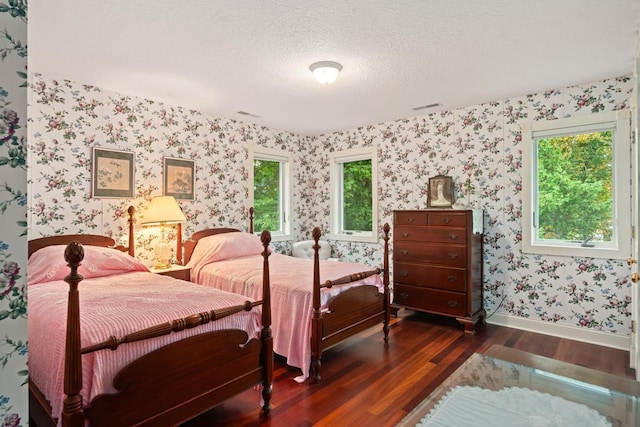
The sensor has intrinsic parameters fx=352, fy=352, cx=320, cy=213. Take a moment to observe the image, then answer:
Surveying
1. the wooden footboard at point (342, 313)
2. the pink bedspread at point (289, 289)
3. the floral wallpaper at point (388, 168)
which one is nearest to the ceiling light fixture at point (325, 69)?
the wooden footboard at point (342, 313)

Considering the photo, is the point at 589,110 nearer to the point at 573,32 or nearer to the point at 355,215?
the point at 573,32

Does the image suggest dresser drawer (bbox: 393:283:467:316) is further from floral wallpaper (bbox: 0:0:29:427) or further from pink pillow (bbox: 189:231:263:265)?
floral wallpaper (bbox: 0:0:29:427)

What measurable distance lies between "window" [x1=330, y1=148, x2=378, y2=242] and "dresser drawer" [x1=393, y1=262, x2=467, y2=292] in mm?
Answer: 855

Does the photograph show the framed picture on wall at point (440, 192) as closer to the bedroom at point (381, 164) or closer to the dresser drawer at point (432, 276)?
the bedroom at point (381, 164)

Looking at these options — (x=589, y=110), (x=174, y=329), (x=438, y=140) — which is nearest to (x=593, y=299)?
(x=589, y=110)

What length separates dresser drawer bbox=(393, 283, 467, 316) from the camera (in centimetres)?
363

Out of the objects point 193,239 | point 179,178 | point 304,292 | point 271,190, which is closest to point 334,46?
point 304,292

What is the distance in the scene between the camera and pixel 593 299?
10.8ft

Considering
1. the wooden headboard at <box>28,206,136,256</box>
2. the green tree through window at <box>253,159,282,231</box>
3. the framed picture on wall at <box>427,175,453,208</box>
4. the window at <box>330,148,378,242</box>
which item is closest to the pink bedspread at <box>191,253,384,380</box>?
the wooden headboard at <box>28,206,136,256</box>

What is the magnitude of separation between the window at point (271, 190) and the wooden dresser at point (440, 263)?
1.83m

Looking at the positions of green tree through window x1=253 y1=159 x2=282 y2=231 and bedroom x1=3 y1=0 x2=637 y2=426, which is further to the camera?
green tree through window x1=253 y1=159 x2=282 y2=231

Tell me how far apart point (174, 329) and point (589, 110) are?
3.92m

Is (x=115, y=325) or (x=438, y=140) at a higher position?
(x=438, y=140)

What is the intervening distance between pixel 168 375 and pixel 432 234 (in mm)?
2922
